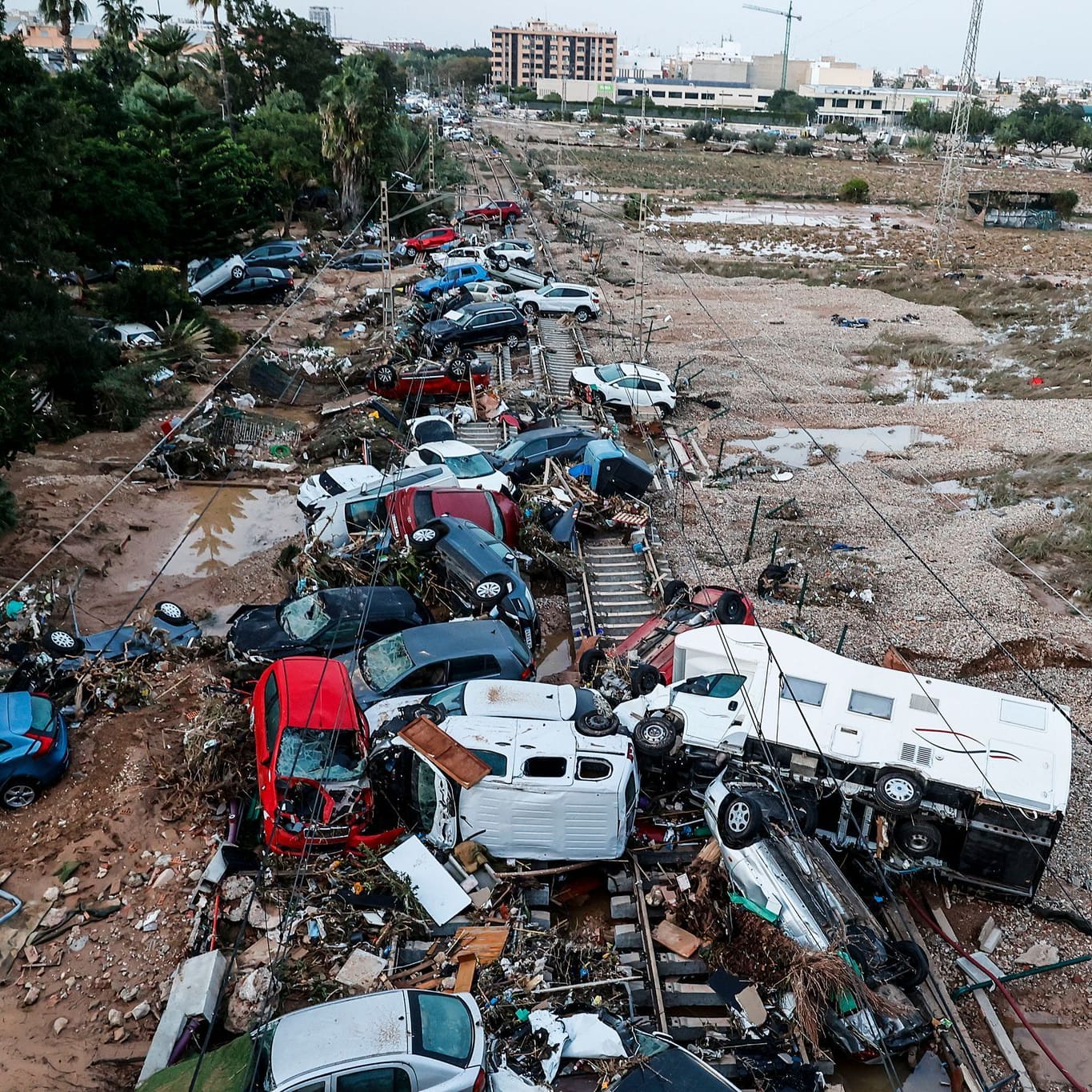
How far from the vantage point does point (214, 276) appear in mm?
34562

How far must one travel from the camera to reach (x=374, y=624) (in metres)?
13.2

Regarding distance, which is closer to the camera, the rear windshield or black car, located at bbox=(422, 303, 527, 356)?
the rear windshield

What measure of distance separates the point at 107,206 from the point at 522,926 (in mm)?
29009

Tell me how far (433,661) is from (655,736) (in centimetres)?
316

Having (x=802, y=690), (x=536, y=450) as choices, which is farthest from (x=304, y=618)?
(x=536, y=450)

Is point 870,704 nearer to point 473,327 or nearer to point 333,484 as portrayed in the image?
point 333,484

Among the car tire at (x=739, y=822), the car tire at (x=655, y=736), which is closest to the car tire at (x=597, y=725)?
the car tire at (x=655, y=736)

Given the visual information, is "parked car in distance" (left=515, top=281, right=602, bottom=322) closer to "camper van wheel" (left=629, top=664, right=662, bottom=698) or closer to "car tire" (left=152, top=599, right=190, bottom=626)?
"car tire" (left=152, top=599, right=190, bottom=626)

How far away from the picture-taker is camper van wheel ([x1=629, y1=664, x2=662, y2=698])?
1184 cm

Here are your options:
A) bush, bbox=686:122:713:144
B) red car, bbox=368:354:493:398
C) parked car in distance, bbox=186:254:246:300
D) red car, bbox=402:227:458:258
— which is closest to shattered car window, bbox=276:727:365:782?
red car, bbox=368:354:493:398

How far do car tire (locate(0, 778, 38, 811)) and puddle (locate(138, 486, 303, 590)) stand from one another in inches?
283

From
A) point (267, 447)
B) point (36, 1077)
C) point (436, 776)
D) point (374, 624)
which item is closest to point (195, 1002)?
point (36, 1077)

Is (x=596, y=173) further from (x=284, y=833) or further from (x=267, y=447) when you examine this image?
(x=284, y=833)

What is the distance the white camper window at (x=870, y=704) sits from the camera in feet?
34.9
